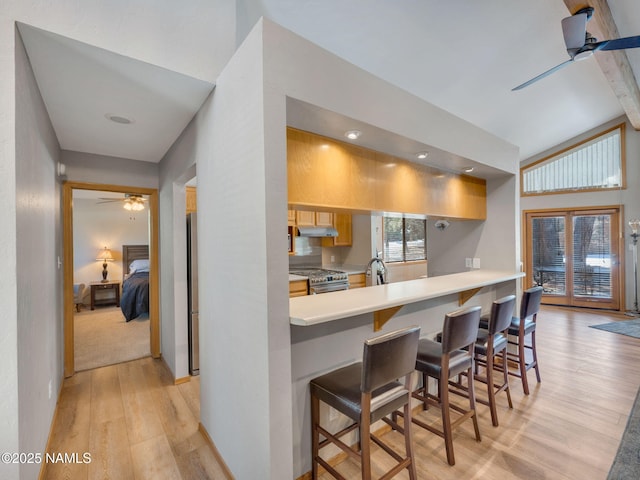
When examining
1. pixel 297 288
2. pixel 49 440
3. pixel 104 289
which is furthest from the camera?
pixel 104 289

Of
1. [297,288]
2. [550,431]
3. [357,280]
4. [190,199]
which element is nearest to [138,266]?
[190,199]

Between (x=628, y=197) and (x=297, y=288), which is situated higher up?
(x=628, y=197)

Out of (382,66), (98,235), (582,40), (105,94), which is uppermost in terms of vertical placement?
(382,66)

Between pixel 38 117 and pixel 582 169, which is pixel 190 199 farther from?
pixel 582 169

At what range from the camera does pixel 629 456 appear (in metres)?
1.96

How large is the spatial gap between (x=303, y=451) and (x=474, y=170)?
2.84 meters

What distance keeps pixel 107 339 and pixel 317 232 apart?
11.2 ft

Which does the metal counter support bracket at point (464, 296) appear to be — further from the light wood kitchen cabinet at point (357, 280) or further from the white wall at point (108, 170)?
the white wall at point (108, 170)

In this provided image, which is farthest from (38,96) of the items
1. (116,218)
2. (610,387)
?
(116,218)

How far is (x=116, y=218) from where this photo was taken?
6.97 meters

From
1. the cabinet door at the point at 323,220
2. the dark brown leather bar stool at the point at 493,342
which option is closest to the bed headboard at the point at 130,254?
the cabinet door at the point at 323,220

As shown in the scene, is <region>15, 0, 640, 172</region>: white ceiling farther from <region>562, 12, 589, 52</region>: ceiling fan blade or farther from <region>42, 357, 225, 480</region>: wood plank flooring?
<region>42, 357, 225, 480</region>: wood plank flooring

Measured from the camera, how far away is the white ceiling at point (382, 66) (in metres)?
1.77

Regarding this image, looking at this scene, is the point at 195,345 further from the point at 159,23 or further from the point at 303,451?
the point at 159,23
